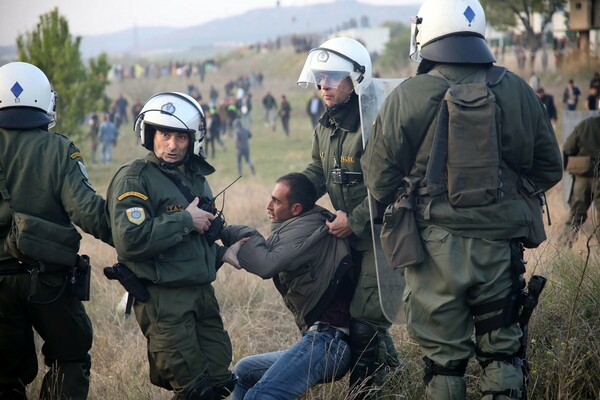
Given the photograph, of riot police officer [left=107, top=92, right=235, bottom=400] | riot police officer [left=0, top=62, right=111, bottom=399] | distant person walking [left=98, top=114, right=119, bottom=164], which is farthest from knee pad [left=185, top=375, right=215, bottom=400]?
distant person walking [left=98, top=114, right=119, bottom=164]

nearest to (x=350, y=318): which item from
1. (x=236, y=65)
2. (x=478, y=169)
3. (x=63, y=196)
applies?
Answer: (x=478, y=169)

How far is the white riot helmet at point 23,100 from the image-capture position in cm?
416

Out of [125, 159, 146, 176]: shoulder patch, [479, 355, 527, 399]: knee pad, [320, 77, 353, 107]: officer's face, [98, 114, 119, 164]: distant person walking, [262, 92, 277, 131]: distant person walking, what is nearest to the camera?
[479, 355, 527, 399]: knee pad

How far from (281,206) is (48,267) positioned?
3.93ft

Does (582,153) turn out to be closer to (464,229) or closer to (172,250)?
(464,229)

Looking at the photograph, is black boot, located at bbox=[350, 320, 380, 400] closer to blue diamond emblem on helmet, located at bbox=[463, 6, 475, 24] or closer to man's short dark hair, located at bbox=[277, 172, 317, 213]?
man's short dark hair, located at bbox=[277, 172, 317, 213]

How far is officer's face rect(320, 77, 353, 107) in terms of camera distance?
4.46 m

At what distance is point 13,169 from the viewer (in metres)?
4.09

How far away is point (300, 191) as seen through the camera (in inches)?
169

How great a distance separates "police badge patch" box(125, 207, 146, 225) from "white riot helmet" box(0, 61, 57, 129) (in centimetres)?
84

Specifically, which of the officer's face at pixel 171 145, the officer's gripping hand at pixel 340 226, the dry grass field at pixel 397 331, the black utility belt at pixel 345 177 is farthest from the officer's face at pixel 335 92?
the dry grass field at pixel 397 331

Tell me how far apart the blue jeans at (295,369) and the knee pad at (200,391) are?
205 millimetres

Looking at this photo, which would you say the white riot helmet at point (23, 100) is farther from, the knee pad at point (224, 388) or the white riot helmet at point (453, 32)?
the white riot helmet at point (453, 32)

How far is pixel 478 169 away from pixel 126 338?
360cm
